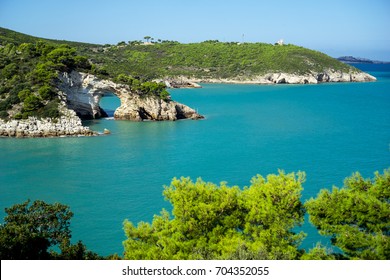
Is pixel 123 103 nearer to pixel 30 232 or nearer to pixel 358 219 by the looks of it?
pixel 30 232

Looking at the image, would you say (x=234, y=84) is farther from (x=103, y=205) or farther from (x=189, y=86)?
(x=103, y=205)

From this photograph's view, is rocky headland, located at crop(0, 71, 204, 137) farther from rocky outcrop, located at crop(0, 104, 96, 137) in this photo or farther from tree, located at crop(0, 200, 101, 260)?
tree, located at crop(0, 200, 101, 260)

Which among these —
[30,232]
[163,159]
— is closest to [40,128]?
[163,159]

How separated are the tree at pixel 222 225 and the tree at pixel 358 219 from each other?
78 cm

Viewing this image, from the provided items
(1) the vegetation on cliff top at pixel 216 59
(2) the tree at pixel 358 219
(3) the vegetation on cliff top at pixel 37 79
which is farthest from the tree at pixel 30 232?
(1) the vegetation on cliff top at pixel 216 59

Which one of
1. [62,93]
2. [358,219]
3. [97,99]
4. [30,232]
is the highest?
[62,93]

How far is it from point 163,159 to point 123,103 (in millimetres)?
18919

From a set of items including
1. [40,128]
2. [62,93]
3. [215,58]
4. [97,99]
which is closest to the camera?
[40,128]

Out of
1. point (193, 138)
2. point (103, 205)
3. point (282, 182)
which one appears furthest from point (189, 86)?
point (282, 182)

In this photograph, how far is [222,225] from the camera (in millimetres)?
12602

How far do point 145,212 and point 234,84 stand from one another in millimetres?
87550

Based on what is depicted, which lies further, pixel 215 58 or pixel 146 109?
pixel 215 58

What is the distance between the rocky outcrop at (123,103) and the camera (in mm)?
46688

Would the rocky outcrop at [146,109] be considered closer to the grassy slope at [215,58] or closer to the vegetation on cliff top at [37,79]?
the vegetation on cliff top at [37,79]
